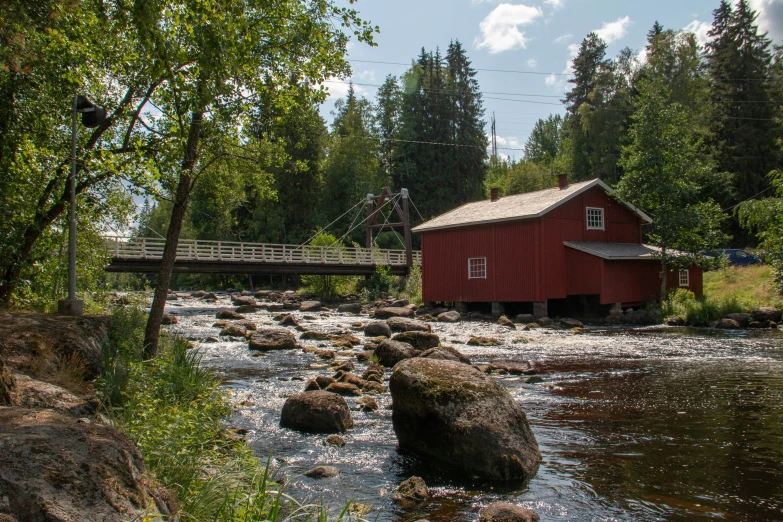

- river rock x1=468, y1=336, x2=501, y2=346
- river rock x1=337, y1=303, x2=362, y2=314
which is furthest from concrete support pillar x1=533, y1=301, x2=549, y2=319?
river rock x1=337, y1=303, x2=362, y2=314

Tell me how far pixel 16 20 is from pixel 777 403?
1058 centimetres

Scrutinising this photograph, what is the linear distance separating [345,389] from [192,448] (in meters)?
4.58

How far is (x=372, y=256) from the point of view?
36.0 m

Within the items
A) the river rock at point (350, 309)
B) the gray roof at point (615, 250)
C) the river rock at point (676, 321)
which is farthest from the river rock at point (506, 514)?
the river rock at point (350, 309)

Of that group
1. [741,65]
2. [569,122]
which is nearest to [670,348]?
[741,65]

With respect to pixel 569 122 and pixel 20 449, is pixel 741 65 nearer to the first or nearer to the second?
pixel 569 122

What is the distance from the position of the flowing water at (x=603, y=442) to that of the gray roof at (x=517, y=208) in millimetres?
9900

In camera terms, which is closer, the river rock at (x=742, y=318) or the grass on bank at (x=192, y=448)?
the grass on bank at (x=192, y=448)

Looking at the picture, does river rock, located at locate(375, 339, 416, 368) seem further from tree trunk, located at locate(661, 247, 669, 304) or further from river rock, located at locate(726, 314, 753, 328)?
tree trunk, located at locate(661, 247, 669, 304)

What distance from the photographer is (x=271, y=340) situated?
14.3 metres

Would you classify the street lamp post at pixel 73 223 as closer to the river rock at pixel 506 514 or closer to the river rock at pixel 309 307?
the river rock at pixel 506 514

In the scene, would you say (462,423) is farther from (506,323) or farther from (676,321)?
(676,321)

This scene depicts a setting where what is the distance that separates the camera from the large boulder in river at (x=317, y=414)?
7.14 m

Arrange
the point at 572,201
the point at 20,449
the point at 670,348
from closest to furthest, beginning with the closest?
the point at 20,449
the point at 670,348
the point at 572,201
